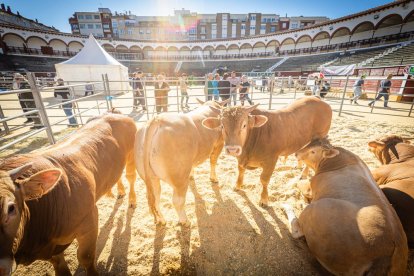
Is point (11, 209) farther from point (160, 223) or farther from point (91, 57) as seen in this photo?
point (91, 57)

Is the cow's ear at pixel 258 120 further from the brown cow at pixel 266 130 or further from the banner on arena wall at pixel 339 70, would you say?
the banner on arena wall at pixel 339 70

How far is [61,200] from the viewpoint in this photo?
1608mm

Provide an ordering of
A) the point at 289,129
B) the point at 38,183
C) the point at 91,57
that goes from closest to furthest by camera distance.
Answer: the point at 38,183 < the point at 289,129 < the point at 91,57

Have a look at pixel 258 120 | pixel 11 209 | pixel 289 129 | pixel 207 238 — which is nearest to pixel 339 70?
pixel 289 129

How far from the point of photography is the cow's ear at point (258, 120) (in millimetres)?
2953

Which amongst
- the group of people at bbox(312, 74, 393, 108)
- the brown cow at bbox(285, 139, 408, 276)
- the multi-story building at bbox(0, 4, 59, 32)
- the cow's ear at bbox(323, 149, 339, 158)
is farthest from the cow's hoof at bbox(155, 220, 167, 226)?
the multi-story building at bbox(0, 4, 59, 32)

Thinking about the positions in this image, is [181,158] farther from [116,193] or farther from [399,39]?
[399,39]

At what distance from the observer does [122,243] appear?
2.52 m

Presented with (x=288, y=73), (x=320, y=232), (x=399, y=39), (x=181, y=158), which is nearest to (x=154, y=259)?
(x=181, y=158)

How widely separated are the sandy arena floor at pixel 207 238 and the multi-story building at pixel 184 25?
67.5 metres

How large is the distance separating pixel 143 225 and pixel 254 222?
5.42ft

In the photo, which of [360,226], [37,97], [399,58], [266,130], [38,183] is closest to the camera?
[38,183]

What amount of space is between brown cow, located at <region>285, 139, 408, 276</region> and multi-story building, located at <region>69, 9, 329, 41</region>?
68.0m

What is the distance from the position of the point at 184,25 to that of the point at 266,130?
70.8 metres
